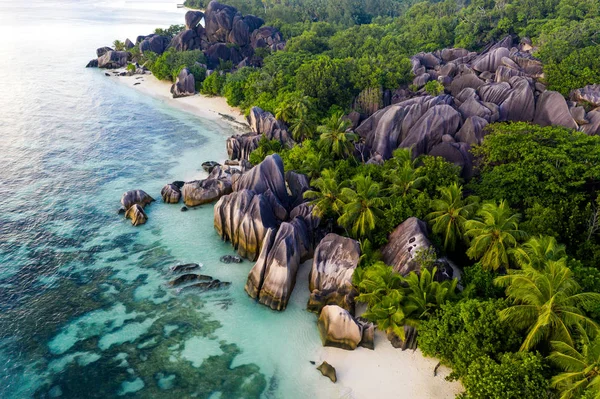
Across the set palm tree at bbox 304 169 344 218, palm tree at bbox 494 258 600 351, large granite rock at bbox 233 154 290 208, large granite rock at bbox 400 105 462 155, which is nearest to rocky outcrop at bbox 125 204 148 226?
large granite rock at bbox 233 154 290 208

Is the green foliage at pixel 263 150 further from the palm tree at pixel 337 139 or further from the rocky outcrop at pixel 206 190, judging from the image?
the palm tree at pixel 337 139

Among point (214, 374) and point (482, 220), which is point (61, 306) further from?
point (482, 220)

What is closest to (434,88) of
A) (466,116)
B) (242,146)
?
(466,116)

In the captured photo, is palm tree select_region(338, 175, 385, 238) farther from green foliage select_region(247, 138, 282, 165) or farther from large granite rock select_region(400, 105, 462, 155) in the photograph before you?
green foliage select_region(247, 138, 282, 165)

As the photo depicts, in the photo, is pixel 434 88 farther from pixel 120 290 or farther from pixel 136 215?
pixel 120 290

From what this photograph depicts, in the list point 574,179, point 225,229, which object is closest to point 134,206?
point 225,229

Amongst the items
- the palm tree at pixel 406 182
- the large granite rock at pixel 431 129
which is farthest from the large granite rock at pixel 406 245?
the large granite rock at pixel 431 129
